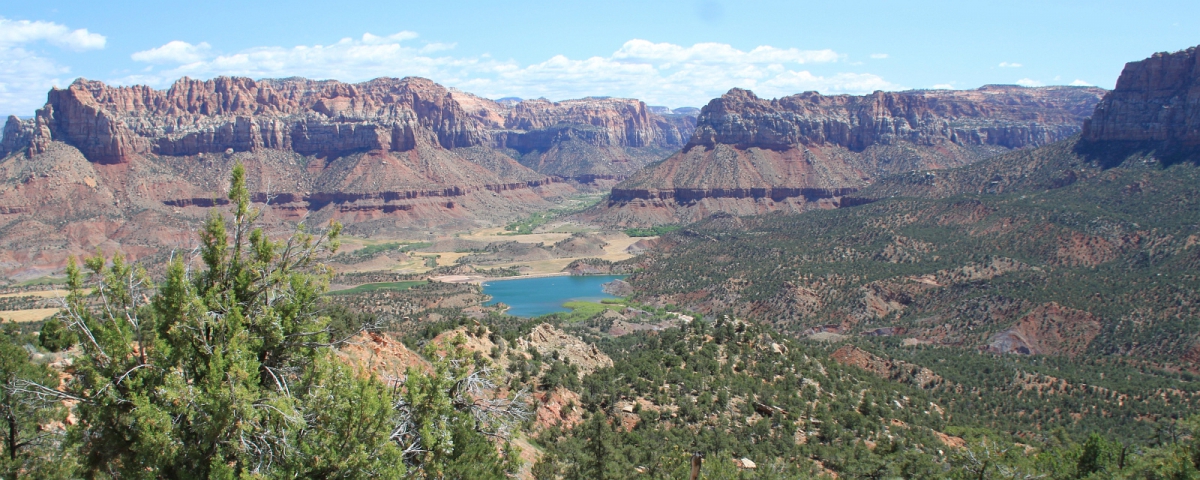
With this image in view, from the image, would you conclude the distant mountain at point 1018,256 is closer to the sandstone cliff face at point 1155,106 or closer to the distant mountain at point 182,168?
A: the sandstone cliff face at point 1155,106

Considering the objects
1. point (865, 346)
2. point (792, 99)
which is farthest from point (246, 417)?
point (792, 99)

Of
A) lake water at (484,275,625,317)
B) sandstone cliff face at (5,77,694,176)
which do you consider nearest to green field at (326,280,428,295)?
lake water at (484,275,625,317)

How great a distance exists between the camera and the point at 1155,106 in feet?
389

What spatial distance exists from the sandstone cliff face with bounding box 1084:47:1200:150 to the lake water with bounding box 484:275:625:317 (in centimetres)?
7667

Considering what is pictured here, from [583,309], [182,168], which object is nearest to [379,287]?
[583,309]

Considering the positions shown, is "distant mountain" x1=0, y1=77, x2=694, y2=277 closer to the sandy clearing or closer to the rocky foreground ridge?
the sandy clearing

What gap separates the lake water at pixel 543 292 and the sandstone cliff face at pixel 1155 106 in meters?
76.7

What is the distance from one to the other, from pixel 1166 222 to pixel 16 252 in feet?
492

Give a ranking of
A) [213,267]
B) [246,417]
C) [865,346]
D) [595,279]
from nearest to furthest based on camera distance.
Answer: [246,417] < [213,267] < [865,346] < [595,279]

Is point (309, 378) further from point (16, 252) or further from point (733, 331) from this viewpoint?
point (16, 252)

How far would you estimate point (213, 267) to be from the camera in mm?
17078

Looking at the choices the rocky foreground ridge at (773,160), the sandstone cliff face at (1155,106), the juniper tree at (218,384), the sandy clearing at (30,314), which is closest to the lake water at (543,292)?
the sandy clearing at (30,314)

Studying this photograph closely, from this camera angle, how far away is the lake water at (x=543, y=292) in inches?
3768

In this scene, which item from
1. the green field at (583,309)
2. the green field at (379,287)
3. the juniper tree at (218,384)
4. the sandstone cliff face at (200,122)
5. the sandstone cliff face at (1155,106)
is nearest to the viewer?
the juniper tree at (218,384)
